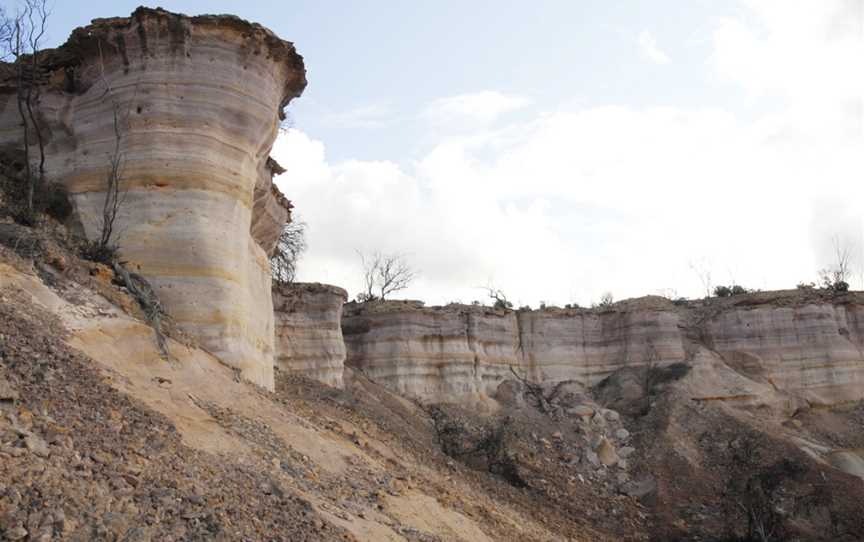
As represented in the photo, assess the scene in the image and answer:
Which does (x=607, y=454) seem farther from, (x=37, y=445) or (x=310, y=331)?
(x=37, y=445)

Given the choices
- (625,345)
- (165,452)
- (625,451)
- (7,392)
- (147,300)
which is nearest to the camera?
(7,392)

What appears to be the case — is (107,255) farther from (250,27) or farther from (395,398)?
(395,398)

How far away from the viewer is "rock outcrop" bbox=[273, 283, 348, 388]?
21.2 metres

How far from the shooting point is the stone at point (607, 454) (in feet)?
65.9

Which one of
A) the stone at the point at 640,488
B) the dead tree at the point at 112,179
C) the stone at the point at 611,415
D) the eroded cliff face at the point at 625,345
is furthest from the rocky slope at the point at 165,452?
the eroded cliff face at the point at 625,345

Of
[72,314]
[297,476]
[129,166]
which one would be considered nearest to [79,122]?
[129,166]

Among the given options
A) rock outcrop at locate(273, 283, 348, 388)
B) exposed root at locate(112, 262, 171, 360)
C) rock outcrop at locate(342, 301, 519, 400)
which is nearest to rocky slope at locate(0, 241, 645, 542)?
exposed root at locate(112, 262, 171, 360)

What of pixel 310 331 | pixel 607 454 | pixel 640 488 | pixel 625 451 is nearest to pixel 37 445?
pixel 310 331

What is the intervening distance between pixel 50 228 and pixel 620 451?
14.3 metres

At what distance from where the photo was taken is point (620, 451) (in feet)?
67.9

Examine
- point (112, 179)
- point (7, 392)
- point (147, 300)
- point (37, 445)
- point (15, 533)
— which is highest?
point (112, 179)

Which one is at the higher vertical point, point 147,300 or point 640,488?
point 147,300

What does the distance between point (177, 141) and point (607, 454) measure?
501 inches

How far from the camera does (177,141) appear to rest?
46.2 feet
